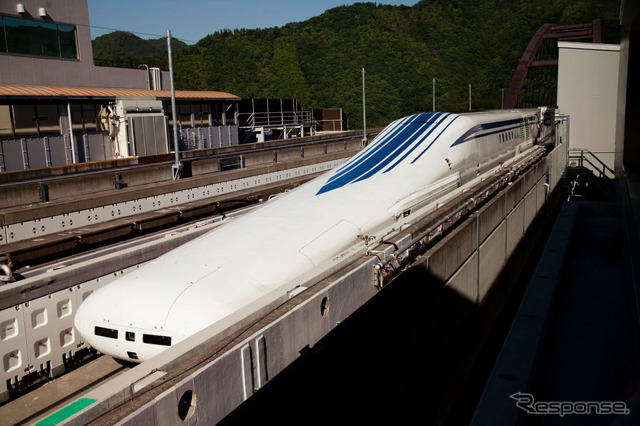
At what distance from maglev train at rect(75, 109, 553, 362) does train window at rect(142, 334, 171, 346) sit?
14 mm

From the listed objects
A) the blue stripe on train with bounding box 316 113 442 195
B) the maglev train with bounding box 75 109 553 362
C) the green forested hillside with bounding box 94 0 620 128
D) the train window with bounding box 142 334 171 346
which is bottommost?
the train window with bounding box 142 334 171 346

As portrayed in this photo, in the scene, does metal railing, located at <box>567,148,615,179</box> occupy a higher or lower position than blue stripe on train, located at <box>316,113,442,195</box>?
lower

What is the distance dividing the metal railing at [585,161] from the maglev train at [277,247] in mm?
25364

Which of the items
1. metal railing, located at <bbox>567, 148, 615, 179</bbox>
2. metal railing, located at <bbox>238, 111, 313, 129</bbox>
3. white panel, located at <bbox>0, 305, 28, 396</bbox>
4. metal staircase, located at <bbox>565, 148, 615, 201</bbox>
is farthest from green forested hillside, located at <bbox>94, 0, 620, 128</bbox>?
white panel, located at <bbox>0, 305, 28, 396</bbox>

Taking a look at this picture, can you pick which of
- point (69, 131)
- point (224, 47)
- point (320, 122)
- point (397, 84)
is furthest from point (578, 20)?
point (69, 131)

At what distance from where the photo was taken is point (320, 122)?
6362 cm

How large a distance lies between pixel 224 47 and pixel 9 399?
10272 cm

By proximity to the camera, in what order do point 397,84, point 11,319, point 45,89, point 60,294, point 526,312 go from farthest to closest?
point 397,84 → point 45,89 → point 60,294 → point 11,319 → point 526,312

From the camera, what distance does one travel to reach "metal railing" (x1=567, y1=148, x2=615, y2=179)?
39.2 meters

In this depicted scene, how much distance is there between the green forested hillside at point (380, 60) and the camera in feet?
297

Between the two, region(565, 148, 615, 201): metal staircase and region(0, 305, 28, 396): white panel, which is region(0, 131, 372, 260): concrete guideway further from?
region(565, 148, 615, 201): metal staircase

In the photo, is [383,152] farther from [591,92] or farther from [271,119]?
[271,119]

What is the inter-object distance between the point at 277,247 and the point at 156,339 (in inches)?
116

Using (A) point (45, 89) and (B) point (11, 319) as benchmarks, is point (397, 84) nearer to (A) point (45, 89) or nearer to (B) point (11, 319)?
(A) point (45, 89)
